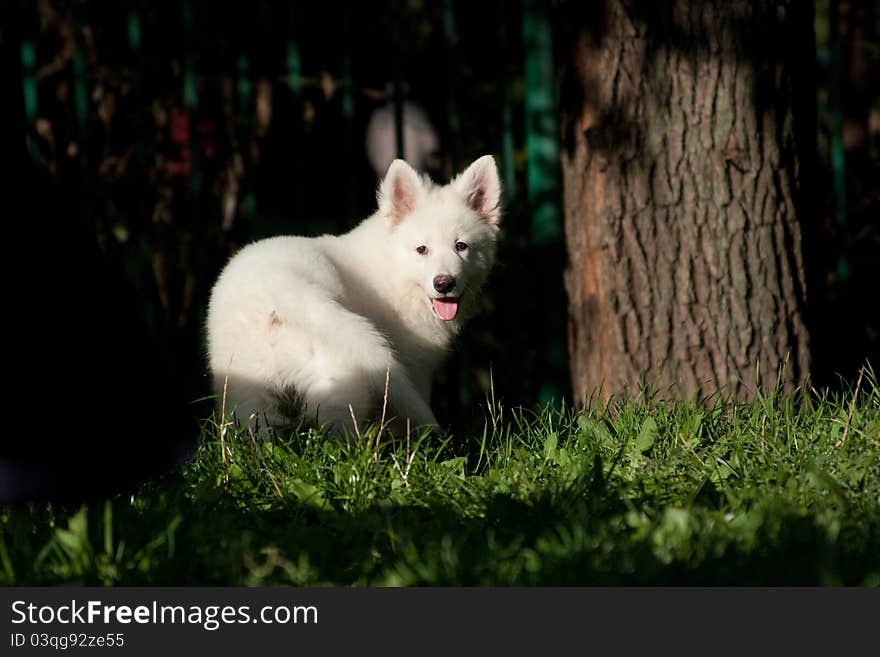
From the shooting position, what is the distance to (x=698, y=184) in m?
4.39

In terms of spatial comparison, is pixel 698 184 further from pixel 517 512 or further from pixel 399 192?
pixel 517 512

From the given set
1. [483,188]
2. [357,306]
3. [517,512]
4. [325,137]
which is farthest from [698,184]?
[325,137]

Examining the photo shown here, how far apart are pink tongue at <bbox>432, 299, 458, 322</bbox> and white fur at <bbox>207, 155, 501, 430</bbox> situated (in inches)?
2.0

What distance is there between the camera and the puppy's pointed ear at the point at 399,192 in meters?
4.62

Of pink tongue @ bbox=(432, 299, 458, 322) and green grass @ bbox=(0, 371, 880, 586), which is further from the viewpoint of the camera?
pink tongue @ bbox=(432, 299, 458, 322)

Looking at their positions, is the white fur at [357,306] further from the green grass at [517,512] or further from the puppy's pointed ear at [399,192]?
the green grass at [517,512]

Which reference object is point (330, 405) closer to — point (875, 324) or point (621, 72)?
point (621, 72)

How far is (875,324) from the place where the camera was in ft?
21.4

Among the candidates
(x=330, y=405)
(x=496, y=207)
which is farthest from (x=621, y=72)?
(x=330, y=405)

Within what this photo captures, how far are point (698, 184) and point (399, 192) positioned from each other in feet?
4.40

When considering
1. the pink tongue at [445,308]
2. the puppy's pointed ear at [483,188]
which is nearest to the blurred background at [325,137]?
the puppy's pointed ear at [483,188]

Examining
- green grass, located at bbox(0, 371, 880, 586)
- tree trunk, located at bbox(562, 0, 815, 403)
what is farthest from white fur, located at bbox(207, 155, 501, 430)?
tree trunk, located at bbox(562, 0, 815, 403)

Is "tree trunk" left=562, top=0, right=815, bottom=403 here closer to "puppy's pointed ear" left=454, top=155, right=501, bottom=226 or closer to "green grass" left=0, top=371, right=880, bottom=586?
"puppy's pointed ear" left=454, top=155, right=501, bottom=226

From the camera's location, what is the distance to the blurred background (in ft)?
18.2
